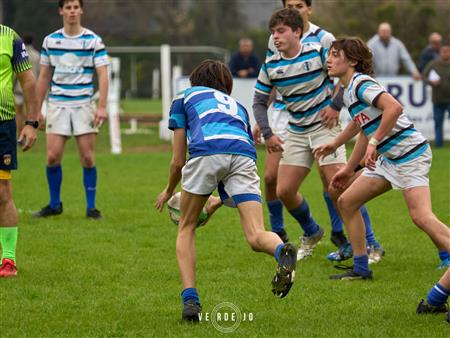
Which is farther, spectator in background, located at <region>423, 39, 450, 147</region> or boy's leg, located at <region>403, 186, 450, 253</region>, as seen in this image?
spectator in background, located at <region>423, 39, 450, 147</region>

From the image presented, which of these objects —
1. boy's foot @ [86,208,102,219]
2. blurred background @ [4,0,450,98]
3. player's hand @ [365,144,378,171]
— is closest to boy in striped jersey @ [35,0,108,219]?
boy's foot @ [86,208,102,219]

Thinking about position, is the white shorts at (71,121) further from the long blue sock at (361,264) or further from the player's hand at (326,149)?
the long blue sock at (361,264)

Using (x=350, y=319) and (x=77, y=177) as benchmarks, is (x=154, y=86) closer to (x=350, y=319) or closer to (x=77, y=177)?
(x=77, y=177)

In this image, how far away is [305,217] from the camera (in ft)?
29.2

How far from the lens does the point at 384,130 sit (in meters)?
6.76

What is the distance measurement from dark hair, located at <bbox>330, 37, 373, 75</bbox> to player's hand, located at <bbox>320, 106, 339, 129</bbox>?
1191 mm

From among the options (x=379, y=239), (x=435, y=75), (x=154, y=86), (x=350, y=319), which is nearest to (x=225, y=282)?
(x=350, y=319)

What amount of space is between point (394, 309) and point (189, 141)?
1738mm

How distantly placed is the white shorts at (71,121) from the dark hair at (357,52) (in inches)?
160

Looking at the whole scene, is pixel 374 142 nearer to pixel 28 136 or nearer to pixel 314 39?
pixel 314 39

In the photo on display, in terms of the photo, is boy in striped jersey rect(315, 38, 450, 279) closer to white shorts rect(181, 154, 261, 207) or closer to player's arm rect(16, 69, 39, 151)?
white shorts rect(181, 154, 261, 207)

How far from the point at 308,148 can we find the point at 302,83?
582mm

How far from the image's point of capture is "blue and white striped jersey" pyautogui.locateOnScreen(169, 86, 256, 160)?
6.24 m

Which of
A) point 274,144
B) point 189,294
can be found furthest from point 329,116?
point 189,294
